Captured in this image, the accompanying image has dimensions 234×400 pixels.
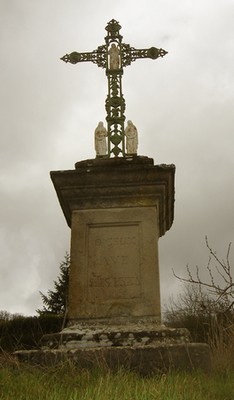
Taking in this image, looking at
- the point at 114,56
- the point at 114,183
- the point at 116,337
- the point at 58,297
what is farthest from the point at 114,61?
the point at 58,297

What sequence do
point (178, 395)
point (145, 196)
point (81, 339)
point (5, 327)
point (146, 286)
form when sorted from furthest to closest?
1. point (5, 327)
2. point (145, 196)
3. point (146, 286)
4. point (81, 339)
5. point (178, 395)

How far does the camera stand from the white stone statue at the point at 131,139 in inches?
215

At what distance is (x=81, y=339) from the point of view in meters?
4.29

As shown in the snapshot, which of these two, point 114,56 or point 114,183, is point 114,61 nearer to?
point 114,56

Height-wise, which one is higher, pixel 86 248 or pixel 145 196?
pixel 145 196

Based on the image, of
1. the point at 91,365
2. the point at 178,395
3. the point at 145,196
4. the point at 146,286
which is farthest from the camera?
the point at 145,196

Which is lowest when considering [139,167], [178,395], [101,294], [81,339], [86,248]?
[178,395]

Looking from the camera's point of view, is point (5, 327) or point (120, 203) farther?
point (5, 327)

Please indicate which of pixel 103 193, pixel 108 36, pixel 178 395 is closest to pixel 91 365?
pixel 178 395

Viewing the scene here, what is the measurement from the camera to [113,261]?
478 centimetres

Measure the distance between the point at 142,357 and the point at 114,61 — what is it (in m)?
3.89

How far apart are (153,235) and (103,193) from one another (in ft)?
2.24

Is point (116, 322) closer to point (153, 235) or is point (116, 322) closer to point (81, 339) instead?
point (81, 339)

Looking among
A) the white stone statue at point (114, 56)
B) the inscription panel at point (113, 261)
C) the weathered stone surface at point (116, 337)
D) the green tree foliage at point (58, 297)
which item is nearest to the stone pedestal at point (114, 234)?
the inscription panel at point (113, 261)
